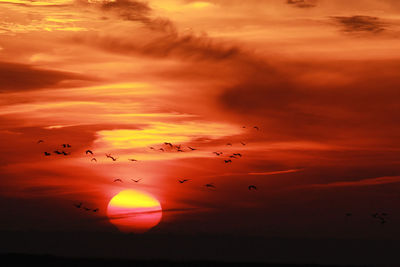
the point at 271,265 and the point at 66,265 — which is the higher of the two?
the point at 271,265

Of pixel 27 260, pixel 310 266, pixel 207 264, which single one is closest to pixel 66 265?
pixel 27 260

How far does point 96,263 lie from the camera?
157 metres

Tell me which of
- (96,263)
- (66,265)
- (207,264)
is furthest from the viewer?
(207,264)

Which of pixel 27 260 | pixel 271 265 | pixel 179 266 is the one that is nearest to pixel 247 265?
pixel 271 265

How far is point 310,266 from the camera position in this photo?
179000mm

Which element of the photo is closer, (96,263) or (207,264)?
(96,263)

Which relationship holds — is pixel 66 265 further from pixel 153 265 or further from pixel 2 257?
pixel 153 265

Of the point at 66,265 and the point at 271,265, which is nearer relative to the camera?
the point at 66,265

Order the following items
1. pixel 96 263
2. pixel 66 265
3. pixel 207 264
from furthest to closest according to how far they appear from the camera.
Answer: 1. pixel 207 264
2. pixel 96 263
3. pixel 66 265

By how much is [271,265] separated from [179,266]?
28.1 m

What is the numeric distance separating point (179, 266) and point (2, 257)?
128 feet

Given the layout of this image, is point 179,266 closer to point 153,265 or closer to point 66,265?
point 153,265

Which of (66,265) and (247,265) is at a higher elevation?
(247,265)

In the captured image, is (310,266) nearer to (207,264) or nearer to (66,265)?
(207,264)
